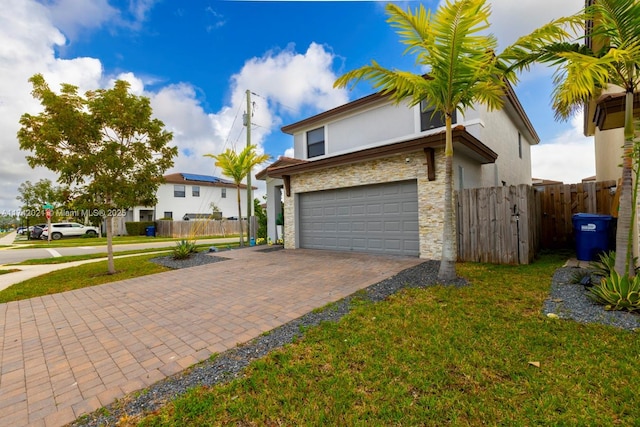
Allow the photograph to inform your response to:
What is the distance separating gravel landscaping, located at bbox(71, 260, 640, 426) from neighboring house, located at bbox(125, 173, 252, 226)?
1150 inches

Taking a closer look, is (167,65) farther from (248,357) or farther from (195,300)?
(248,357)

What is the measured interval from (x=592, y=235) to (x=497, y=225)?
6.90 feet

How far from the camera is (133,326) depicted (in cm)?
411

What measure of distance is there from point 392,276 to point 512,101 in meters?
10.4

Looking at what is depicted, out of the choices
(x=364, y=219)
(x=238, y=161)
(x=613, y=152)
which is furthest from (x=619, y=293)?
(x=238, y=161)

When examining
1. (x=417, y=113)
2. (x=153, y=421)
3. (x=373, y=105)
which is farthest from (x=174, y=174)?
(x=153, y=421)

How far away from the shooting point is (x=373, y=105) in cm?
1252

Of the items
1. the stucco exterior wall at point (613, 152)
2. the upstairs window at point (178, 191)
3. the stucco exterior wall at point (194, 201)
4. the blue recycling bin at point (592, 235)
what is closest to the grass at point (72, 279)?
the blue recycling bin at point (592, 235)

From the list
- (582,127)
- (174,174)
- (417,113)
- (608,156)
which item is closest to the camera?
(608,156)

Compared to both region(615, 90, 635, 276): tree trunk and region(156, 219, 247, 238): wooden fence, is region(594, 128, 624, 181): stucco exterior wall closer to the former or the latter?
region(615, 90, 635, 276): tree trunk

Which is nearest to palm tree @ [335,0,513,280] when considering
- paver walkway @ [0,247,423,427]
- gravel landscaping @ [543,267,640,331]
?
gravel landscaping @ [543,267,640,331]

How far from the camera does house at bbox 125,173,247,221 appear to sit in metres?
30.1

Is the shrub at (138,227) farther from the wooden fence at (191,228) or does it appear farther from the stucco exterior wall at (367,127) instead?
the stucco exterior wall at (367,127)

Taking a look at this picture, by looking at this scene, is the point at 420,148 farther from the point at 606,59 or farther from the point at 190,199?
the point at 190,199
